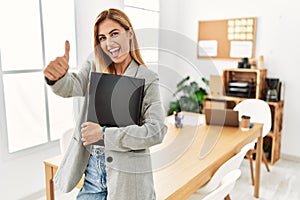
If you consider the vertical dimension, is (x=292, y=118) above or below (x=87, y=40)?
below

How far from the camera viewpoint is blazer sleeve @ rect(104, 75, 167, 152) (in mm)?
865

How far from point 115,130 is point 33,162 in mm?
1871

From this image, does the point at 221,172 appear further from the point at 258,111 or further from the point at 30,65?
the point at 30,65

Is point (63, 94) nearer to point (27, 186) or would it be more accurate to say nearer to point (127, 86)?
point (127, 86)

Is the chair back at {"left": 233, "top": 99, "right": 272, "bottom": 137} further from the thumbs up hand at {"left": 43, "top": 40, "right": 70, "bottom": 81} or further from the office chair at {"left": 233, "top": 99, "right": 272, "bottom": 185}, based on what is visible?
the thumbs up hand at {"left": 43, "top": 40, "right": 70, "bottom": 81}

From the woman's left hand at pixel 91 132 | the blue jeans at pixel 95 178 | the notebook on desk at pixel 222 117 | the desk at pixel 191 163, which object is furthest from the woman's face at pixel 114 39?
the notebook on desk at pixel 222 117

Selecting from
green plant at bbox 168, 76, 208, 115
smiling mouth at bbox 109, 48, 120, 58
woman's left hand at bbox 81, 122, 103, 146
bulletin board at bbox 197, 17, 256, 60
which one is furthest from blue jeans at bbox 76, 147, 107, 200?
bulletin board at bbox 197, 17, 256, 60

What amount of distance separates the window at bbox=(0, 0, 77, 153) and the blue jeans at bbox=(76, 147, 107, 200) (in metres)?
1.42

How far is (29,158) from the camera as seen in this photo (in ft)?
7.94

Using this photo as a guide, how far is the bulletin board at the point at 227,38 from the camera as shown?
3465mm

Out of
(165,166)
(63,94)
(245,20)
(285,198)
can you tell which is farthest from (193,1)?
(63,94)

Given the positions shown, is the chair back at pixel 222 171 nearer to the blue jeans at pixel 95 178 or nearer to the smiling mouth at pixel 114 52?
the blue jeans at pixel 95 178

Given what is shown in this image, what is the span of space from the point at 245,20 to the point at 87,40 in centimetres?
195

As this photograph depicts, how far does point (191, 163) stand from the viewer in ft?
5.09
